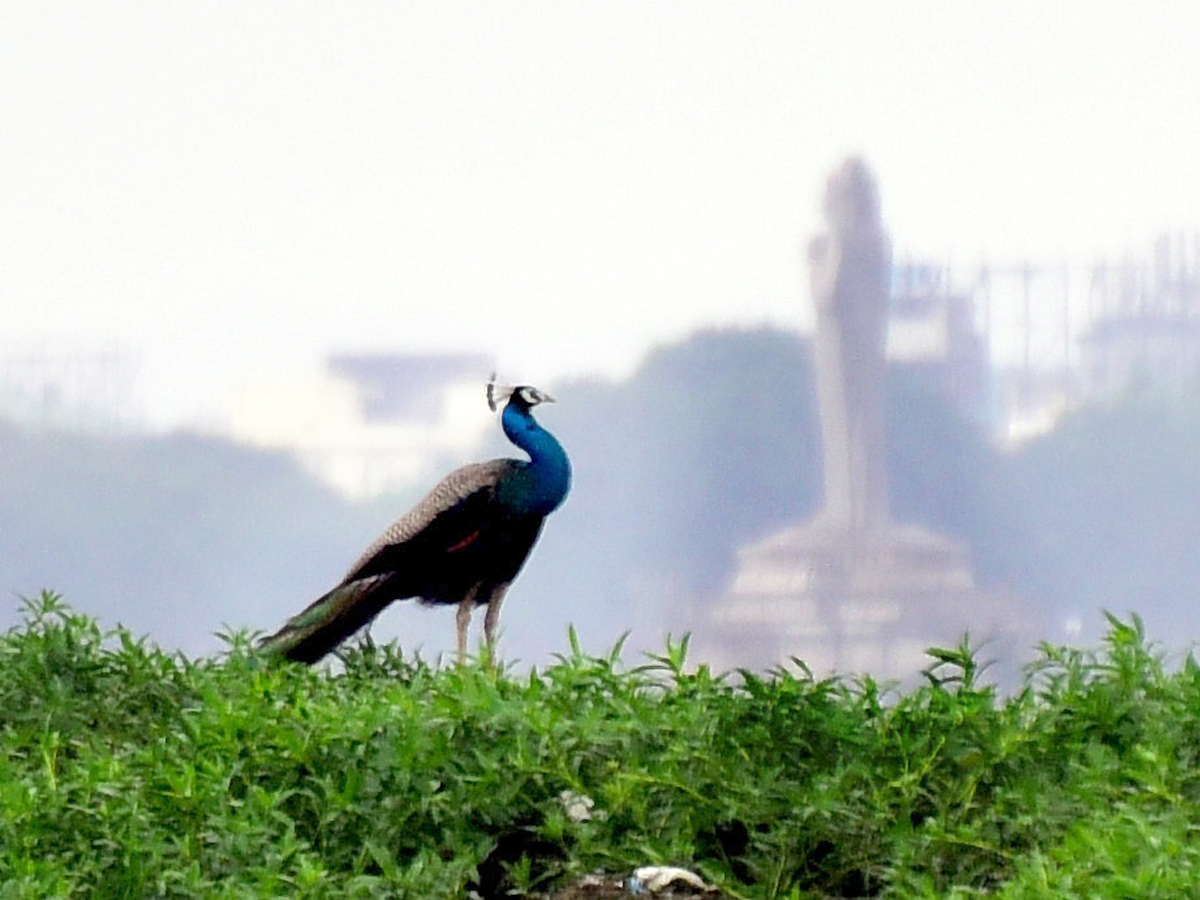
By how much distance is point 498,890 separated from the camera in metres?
2.41

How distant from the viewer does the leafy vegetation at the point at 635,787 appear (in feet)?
7.52

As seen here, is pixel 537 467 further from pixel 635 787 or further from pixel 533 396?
pixel 635 787

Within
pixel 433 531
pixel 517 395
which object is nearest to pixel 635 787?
pixel 433 531

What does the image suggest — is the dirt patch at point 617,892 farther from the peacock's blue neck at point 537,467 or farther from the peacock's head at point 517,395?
the peacock's head at point 517,395

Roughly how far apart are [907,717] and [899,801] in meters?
0.23

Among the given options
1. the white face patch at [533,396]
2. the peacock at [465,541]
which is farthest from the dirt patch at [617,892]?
the white face patch at [533,396]

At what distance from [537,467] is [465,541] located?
0.71ft

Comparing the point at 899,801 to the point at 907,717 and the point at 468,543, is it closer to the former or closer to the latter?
the point at 907,717

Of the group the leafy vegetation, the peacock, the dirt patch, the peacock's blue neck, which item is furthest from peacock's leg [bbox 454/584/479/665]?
the dirt patch

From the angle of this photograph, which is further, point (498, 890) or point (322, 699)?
point (322, 699)

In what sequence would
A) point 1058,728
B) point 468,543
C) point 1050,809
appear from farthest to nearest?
point 468,543 → point 1058,728 → point 1050,809

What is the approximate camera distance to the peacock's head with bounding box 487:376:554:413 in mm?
4410

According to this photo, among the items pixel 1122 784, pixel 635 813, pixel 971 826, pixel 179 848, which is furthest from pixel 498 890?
pixel 1122 784

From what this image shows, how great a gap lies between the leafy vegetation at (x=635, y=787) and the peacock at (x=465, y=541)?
1468mm
